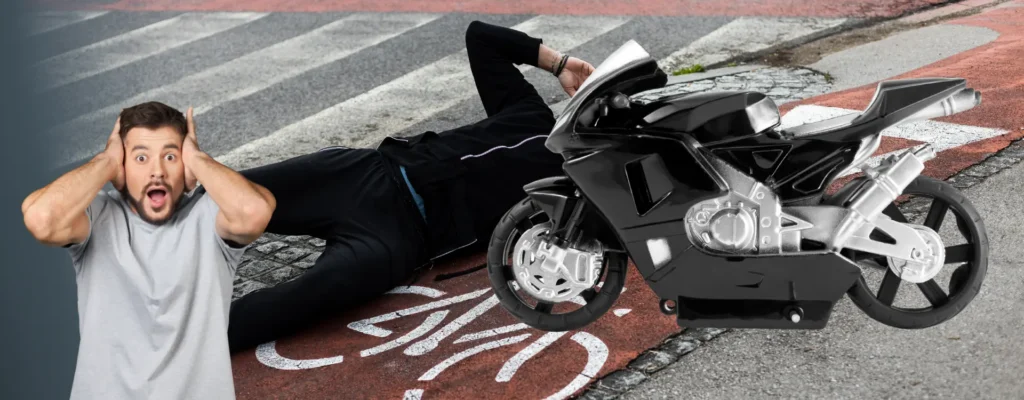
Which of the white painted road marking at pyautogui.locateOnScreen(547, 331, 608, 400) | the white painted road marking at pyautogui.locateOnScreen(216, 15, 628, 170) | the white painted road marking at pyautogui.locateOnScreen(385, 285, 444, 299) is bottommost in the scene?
the white painted road marking at pyautogui.locateOnScreen(547, 331, 608, 400)

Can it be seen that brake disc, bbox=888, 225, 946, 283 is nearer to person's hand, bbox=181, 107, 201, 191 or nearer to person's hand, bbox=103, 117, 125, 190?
person's hand, bbox=181, 107, 201, 191

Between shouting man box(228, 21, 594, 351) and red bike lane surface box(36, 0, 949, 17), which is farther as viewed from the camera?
red bike lane surface box(36, 0, 949, 17)

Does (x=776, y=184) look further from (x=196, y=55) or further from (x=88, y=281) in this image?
(x=196, y=55)

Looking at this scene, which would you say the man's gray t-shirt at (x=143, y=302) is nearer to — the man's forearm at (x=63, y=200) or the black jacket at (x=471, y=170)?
the man's forearm at (x=63, y=200)

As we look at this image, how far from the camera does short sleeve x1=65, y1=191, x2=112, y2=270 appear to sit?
11.9ft

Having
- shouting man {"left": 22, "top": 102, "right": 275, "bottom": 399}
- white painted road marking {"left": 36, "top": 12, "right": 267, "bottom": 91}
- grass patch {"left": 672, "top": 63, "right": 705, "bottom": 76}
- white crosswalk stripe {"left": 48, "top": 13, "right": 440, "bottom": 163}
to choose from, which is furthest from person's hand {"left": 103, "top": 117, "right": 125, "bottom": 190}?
white painted road marking {"left": 36, "top": 12, "right": 267, "bottom": 91}

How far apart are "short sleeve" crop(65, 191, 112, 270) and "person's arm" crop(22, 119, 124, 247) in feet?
0.14

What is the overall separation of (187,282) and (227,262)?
0.17 metres

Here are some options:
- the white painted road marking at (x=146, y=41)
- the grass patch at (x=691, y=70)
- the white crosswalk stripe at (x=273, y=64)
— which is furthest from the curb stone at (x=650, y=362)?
the white painted road marking at (x=146, y=41)

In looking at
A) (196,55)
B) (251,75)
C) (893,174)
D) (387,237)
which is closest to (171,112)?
(387,237)

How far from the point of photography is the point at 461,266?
6078mm

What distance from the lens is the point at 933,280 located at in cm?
452

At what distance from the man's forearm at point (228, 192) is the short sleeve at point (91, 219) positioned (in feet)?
1.00

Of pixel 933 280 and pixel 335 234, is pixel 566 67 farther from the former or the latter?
pixel 933 280
